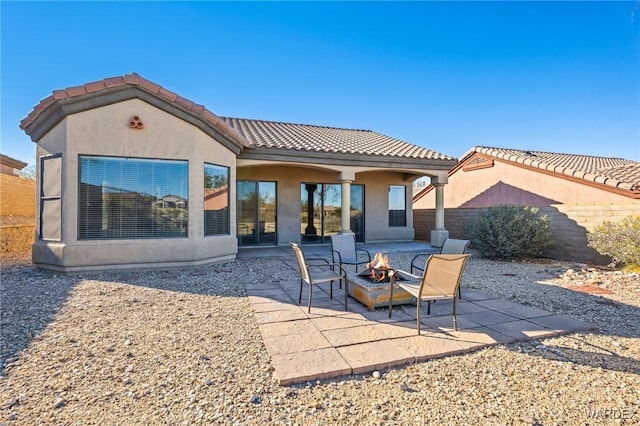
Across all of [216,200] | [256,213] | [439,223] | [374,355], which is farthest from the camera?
[439,223]

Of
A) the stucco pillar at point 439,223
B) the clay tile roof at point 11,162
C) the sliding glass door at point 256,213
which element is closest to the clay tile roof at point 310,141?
the stucco pillar at point 439,223

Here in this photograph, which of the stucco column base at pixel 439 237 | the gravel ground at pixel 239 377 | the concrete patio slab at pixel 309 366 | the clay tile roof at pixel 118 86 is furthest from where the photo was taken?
the stucco column base at pixel 439 237

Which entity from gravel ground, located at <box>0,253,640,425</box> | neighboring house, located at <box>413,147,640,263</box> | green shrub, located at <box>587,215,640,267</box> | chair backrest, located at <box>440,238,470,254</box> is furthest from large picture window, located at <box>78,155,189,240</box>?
green shrub, located at <box>587,215,640,267</box>

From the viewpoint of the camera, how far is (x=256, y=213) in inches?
469

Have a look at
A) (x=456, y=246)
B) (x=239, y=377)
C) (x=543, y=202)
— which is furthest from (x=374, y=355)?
(x=543, y=202)

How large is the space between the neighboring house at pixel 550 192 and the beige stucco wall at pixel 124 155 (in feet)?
30.7

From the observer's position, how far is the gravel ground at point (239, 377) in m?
2.36

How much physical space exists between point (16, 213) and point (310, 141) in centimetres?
1312

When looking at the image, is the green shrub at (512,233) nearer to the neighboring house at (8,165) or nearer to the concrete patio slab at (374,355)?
the concrete patio slab at (374,355)

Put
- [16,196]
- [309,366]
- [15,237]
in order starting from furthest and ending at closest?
1. [16,196]
2. [15,237]
3. [309,366]

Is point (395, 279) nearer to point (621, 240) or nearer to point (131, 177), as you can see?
point (131, 177)

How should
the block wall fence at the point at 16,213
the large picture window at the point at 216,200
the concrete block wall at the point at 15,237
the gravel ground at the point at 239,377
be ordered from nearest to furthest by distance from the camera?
the gravel ground at the point at 239,377
the large picture window at the point at 216,200
the concrete block wall at the point at 15,237
the block wall fence at the point at 16,213

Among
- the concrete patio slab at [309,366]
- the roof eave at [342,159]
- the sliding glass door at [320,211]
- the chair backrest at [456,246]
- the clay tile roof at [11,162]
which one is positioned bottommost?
the concrete patio slab at [309,366]

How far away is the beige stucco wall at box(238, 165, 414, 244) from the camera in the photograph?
478 inches
